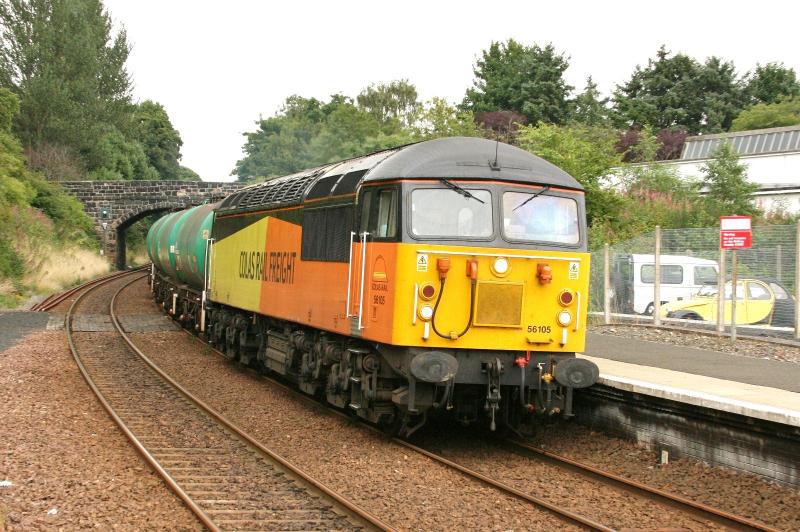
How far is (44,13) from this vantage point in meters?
56.0

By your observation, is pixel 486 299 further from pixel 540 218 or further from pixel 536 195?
pixel 536 195

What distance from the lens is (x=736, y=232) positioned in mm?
15297

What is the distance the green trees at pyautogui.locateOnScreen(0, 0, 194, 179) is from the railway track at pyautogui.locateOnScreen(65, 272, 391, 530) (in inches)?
1741

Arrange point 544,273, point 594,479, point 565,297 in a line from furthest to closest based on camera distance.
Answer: point 565,297 < point 544,273 < point 594,479

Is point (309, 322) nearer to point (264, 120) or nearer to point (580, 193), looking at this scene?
point (580, 193)

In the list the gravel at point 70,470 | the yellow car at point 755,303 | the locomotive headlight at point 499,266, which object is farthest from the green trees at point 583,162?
the locomotive headlight at point 499,266

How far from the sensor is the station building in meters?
37.1

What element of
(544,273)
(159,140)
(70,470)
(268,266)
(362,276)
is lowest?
(70,470)

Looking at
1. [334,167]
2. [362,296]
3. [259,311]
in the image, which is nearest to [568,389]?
[362,296]

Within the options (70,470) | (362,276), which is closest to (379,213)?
(362,276)

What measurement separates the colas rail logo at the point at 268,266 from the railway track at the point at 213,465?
2.13 m

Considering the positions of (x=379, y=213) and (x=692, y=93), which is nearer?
(x=379, y=213)

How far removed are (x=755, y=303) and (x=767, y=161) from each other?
2646 cm

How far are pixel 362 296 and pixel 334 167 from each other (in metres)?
3.14
